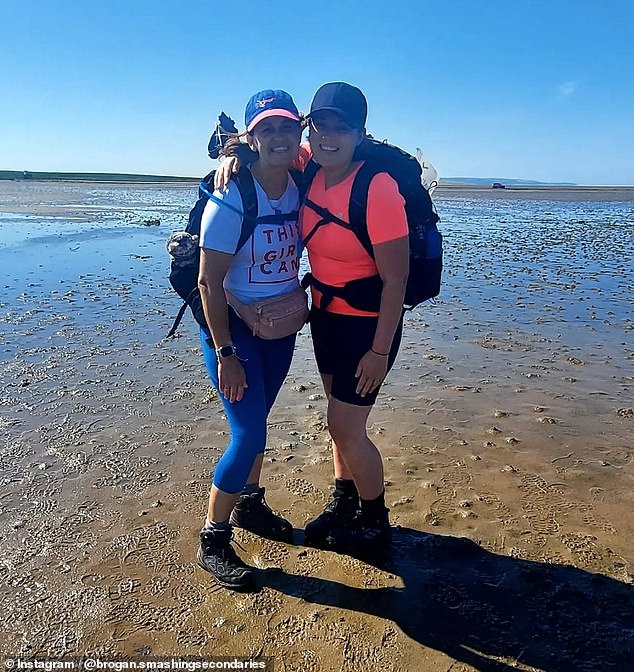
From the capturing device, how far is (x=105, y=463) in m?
5.04

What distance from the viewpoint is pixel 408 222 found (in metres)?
3.48

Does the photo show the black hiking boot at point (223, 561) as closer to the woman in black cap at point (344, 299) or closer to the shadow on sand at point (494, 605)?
the shadow on sand at point (494, 605)

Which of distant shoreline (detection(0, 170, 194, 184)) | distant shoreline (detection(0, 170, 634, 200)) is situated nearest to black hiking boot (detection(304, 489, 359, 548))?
distant shoreline (detection(0, 170, 634, 200))

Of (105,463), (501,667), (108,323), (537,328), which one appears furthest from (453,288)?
(501,667)

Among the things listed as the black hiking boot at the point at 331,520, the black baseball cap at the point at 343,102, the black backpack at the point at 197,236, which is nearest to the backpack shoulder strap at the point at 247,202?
the black backpack at the point at 197,236

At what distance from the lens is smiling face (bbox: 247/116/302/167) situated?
10.9 ft

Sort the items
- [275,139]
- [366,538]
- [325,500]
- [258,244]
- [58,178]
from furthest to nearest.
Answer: [58,178]
[325,500]
[366,538]
[258,244]
[275,139]

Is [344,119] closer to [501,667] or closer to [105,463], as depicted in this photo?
[501,667]

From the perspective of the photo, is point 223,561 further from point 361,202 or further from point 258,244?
point 361,202

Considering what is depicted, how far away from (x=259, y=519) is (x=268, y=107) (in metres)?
2.59

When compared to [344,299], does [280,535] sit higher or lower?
lower

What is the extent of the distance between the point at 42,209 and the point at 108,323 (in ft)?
82.7

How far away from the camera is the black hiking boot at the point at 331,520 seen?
4055 millimetres

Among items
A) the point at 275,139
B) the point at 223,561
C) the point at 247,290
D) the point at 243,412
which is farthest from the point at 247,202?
the point at 223,561
